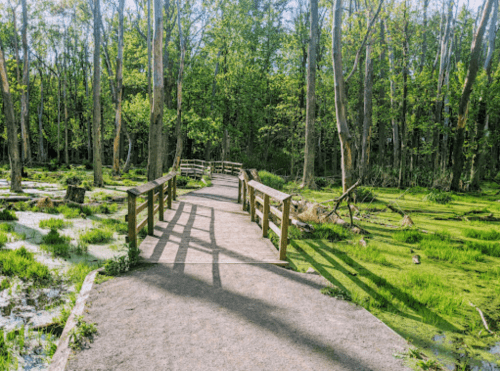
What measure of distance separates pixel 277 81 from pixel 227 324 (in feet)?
83.8

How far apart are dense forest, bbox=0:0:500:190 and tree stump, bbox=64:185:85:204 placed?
2.35m

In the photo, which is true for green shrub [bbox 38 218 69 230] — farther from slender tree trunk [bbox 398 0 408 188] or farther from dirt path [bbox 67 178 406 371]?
slender tree trunk [bbox 398 0 408 188]

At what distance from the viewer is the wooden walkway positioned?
5.00 meters

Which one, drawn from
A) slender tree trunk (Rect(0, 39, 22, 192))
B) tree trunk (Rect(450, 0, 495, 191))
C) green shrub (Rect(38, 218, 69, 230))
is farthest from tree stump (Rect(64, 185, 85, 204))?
tree trunk (Rect(450, 0, 495, 191))

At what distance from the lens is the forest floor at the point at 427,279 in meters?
3.25

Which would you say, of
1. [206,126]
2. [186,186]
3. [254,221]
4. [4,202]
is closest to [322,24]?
[206,126]

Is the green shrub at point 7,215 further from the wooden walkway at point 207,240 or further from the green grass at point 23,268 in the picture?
the wooden walkway at point 207,240

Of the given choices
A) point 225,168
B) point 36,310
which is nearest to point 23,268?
point 36,310

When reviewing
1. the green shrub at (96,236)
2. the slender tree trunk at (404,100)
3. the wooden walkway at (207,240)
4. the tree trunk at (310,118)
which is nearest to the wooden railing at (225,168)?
the tree trunk at (310,118)

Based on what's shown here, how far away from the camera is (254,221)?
802 cm

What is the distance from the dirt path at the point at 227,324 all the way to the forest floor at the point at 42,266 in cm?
44

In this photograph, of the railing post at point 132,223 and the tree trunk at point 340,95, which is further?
the tree trunk at point 340,95

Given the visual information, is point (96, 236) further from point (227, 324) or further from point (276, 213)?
point (227, 324)

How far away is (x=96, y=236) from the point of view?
6.21 metres
